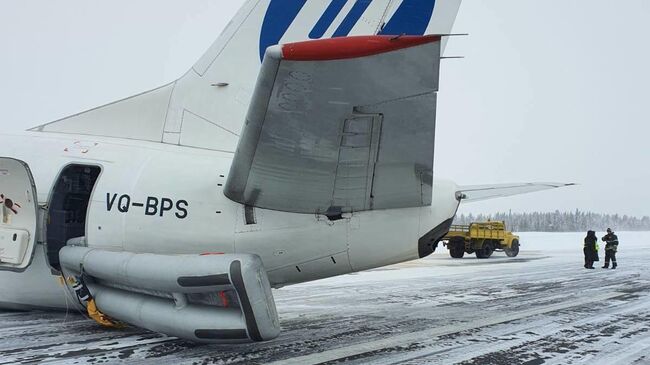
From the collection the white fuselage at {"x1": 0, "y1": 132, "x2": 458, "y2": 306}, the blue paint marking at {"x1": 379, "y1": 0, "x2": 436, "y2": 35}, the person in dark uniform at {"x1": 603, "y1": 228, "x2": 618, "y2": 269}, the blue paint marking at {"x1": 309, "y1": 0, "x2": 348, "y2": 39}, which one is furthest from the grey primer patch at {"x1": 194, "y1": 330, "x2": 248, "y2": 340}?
the person in dark uniform at {"x1": 603, "y1": 228, "x2": 618, "y2": 269}

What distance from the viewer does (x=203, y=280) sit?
190 inches

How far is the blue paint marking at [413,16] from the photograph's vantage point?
543 centimetres

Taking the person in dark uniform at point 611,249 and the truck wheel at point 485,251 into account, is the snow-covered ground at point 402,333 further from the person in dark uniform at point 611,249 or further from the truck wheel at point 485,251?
the truck wheel at point 485,251

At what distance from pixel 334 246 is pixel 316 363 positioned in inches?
51.9

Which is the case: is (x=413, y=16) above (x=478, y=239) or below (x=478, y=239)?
above

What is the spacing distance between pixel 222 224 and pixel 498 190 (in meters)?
3.55

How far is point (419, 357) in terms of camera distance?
17.9 feet

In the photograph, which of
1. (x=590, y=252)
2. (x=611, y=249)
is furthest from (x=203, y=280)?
(x=611, y=249)

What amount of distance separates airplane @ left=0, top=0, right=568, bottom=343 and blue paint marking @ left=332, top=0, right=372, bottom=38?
26 mm

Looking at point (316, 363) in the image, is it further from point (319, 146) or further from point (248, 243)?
point (319, 146)

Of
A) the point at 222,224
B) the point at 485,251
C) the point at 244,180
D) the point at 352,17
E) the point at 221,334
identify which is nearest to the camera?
the point at 221,334

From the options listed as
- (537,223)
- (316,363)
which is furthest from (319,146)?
(537,223)

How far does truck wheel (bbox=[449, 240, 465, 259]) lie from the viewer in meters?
26.9

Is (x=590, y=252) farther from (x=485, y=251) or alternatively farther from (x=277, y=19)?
(x=277, y=19)
